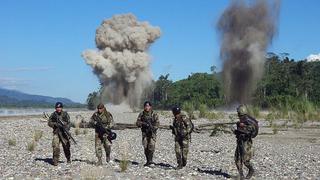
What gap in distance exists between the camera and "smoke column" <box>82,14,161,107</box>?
65250 mm

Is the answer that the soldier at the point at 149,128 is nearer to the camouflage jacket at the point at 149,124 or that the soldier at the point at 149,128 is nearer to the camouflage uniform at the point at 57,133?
the camouflage jacket at the point at 149,124

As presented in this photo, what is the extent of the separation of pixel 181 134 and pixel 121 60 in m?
51.3

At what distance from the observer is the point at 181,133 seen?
14.2m

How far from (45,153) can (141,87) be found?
159 ft

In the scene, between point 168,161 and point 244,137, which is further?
point 168,161

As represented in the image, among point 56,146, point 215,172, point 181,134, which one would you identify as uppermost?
point 181,134

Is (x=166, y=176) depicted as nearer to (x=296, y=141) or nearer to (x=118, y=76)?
(x=296, y=141)

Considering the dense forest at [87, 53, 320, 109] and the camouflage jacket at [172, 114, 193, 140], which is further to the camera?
the dense forest at [87, 53, 320, 109]

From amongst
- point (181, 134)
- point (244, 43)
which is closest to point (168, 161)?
point (181, 134)

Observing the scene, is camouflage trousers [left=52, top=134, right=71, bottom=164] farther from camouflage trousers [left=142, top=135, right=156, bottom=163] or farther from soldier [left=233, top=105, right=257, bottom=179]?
soldier [left=233, top=105, right=257, bottom=179]

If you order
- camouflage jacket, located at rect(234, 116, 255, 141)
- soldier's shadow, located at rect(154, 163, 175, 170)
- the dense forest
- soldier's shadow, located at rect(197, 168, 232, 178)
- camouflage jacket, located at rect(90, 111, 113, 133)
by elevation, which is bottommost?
soldier's shadow, located at rect(197, 168, 232, 178)

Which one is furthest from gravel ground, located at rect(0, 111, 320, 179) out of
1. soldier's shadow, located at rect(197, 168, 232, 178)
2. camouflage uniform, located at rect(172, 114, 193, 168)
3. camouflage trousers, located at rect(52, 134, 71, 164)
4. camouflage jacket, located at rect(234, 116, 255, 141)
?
camouflage jacket, located at rect(234, 116, 255, 141)

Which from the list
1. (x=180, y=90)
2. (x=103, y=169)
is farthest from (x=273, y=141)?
(x=180, y=90)

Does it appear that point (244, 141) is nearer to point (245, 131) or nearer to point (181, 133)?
point (245, 131)
